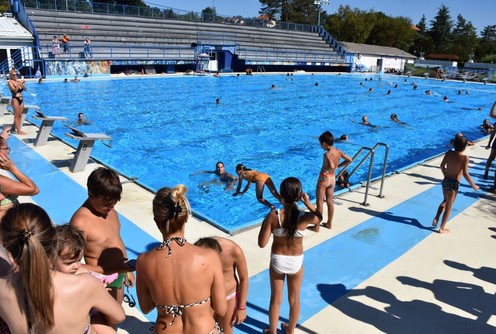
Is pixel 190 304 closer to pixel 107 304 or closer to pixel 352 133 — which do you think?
pixel 107 304

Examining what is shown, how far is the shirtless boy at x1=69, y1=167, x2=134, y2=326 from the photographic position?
8.71 feet

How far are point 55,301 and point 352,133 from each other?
1489cm

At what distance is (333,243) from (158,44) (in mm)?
33238

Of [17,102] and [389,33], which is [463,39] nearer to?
[389,33]

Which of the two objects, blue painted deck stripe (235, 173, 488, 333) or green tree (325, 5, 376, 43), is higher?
green tree (325, 5, 376, 43)

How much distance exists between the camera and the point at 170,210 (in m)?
2.01

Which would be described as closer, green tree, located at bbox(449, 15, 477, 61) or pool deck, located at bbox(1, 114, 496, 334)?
pool deck, located at bbox(1, 114, 496, 334)

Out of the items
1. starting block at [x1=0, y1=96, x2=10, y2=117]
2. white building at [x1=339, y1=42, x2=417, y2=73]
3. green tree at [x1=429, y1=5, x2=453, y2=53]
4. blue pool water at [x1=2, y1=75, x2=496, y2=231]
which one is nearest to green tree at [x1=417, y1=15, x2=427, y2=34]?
green tree at [x1=429, y1=5, x2=453, y2=53]

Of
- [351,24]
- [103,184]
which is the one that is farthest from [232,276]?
[351,24]

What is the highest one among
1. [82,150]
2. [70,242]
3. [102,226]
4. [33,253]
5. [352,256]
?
[33,253]

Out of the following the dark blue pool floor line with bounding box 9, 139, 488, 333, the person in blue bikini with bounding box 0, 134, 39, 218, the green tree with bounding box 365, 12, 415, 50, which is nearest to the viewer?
the person in blue bikini with bounding box 0, 134, 39, 218

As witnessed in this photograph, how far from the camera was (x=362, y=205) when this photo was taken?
6.80 m

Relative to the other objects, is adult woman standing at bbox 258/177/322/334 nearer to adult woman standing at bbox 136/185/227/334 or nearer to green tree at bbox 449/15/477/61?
adult woman standing at bbox 136/185/227/334

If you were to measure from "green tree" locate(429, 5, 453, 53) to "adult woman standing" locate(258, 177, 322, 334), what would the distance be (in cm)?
9797
